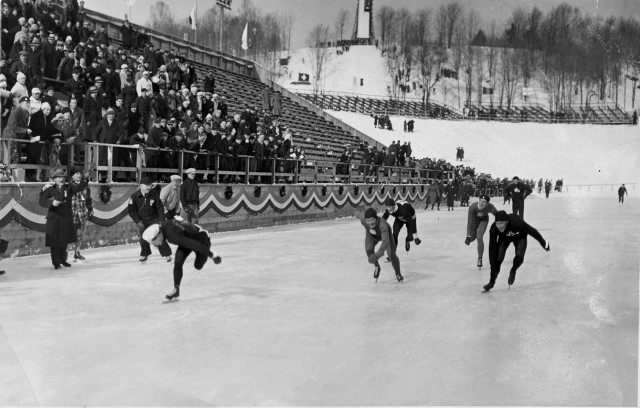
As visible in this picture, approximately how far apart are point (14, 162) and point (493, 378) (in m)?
9.50

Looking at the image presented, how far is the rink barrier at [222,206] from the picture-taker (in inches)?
459

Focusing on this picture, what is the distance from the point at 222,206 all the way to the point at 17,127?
707cm

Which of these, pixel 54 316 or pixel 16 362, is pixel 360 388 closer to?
pixel 16 362

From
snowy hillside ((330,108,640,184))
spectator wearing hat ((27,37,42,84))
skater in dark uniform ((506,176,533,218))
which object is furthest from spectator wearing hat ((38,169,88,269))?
snowy hillside ((330,108,640,184))

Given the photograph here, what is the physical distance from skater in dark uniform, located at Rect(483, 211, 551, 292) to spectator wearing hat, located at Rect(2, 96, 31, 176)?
8243 millimetres

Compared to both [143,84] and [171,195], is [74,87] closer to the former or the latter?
[143,84]

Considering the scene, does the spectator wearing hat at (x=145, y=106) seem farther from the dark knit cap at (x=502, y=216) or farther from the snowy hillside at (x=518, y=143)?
the snowy hillside at (x=518, y=143)

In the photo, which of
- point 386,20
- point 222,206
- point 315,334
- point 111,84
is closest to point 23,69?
point 111,84

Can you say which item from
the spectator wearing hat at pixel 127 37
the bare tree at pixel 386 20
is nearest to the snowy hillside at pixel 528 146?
the spectator wearing hat at pixel 127 37

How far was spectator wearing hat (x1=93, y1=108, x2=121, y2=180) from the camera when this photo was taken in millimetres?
13305

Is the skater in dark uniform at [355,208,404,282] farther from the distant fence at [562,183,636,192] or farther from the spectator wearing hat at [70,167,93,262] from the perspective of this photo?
the distant fence at [562,183,636,192]

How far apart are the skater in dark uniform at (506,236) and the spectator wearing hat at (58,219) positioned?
680 centimetres

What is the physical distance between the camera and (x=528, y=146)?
52.2m

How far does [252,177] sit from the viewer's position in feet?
63.4
